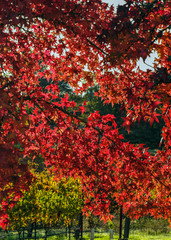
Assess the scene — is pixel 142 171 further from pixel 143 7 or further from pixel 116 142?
pixel 143 7

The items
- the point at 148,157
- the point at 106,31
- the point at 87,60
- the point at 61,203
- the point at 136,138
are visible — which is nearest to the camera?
the point at 106,31

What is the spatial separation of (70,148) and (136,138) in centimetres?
2253

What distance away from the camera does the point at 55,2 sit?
3.92 metres

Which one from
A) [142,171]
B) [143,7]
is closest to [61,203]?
[142,171]

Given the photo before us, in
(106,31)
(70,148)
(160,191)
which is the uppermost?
(106,31)

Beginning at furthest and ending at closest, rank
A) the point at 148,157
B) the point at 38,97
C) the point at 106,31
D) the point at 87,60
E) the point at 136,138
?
the point at 136,138
the point at 87,60
the point at 148,157
the point at 38,97
the point at 106,31

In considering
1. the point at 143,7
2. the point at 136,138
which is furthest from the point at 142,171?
the point at 136,138

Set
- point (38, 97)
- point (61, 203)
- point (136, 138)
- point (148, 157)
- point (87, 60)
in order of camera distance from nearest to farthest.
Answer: point (38, 97), point (148, 157), point (87, 60), point (61, 203), point (136, 138)

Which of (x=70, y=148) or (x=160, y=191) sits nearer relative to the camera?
(x=70, y=148)

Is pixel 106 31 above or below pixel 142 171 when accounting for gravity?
above

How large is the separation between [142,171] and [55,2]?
10.0 feet

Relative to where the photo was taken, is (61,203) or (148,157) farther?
(61,203)

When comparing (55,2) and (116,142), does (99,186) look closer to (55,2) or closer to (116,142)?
(116,142)

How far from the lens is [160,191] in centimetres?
499
